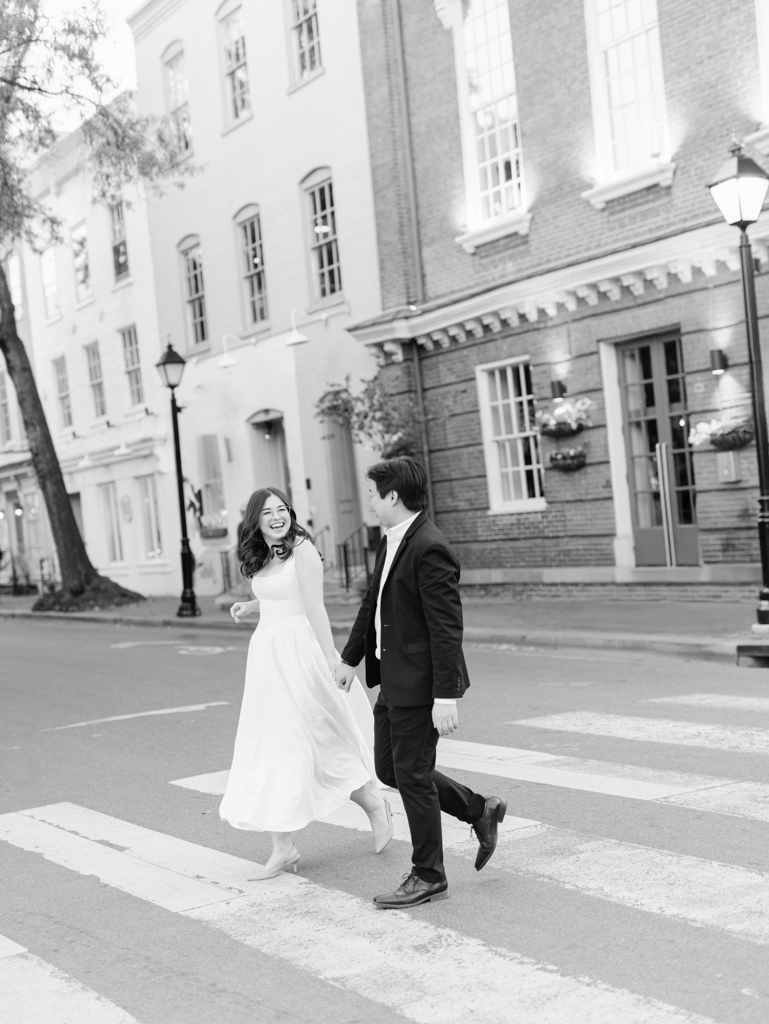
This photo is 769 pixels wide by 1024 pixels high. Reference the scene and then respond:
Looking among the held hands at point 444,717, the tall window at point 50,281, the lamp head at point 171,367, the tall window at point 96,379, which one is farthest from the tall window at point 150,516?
the held hands at point 444,717

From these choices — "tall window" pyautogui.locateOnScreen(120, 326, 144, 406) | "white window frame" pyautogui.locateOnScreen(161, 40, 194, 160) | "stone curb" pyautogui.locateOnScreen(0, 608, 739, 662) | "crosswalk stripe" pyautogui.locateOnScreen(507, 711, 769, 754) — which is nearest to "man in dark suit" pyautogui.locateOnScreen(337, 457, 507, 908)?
"crosswalk stripe" pyautogui.locateOnScreen(507, 711, 769, 754)

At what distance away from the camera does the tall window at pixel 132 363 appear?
29156mm

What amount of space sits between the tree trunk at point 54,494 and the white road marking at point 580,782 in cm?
1869

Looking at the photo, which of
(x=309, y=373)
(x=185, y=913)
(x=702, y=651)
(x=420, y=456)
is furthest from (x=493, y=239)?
(x=185, y=913)

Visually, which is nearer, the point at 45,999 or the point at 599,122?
the point at 45,999

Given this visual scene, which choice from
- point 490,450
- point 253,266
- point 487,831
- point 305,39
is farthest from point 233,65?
point 487,831

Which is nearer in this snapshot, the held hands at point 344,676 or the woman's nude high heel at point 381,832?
the held hands at point 344,676

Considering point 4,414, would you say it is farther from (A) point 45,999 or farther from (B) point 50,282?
(A) point 45,999

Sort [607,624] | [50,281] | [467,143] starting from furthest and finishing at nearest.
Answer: [50,281]
[467,143]
[607,624]

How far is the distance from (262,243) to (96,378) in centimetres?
890

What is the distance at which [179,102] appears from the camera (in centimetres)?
2634

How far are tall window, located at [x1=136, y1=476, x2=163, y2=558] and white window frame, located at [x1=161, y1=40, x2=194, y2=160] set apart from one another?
7394 millimetres

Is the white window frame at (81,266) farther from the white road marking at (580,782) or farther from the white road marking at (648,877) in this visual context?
the white road marking at (648,877)

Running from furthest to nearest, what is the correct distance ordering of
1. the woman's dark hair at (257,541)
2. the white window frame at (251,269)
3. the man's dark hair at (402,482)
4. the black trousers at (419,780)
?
the white window frame at (251,269)
the woman's dark hair at (257,541)
the man's dark hair at (402,482)
the black trousers at (419,780)
